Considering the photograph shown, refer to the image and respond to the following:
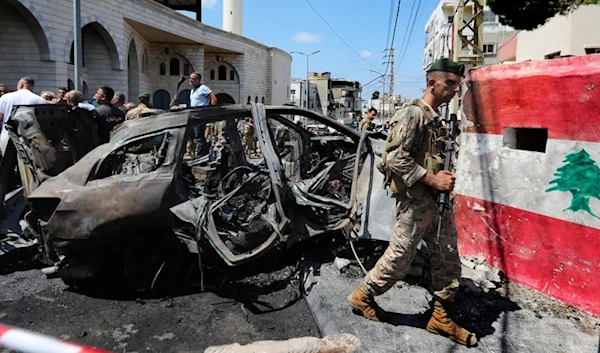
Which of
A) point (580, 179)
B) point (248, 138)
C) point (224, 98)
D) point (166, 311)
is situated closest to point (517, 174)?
point (580, 179)

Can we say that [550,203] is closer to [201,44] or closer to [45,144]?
[45,144]

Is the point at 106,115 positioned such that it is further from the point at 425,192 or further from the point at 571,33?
the point at 571,33

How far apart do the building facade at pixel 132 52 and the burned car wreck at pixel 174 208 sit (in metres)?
9.75

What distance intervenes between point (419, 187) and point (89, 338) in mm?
2475

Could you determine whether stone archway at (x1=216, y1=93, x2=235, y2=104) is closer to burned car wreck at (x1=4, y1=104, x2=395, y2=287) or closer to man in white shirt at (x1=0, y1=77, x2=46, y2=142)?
man in white shirt at (x1=0, y1=77, x2=46, y2=142)

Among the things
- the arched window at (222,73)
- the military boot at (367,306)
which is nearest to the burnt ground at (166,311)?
the military boot at (367,306)

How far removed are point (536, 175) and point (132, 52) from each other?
1076 inches

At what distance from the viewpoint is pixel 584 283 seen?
315 cm

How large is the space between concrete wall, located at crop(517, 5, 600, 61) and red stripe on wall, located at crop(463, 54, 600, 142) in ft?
51.8

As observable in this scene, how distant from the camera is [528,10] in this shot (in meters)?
13.5

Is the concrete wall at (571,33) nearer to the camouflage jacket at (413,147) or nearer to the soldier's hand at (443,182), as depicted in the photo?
the camouflage jacket at (413,147)

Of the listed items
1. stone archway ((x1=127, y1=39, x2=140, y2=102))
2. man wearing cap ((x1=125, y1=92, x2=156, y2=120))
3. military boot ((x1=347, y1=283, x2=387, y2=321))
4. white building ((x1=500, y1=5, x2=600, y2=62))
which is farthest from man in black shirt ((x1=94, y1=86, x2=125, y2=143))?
stone archway ((x1=127, y1=39, x2=140, y2=102))

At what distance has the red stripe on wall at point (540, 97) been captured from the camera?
10.1 feet

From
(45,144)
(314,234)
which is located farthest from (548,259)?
(45,144)
